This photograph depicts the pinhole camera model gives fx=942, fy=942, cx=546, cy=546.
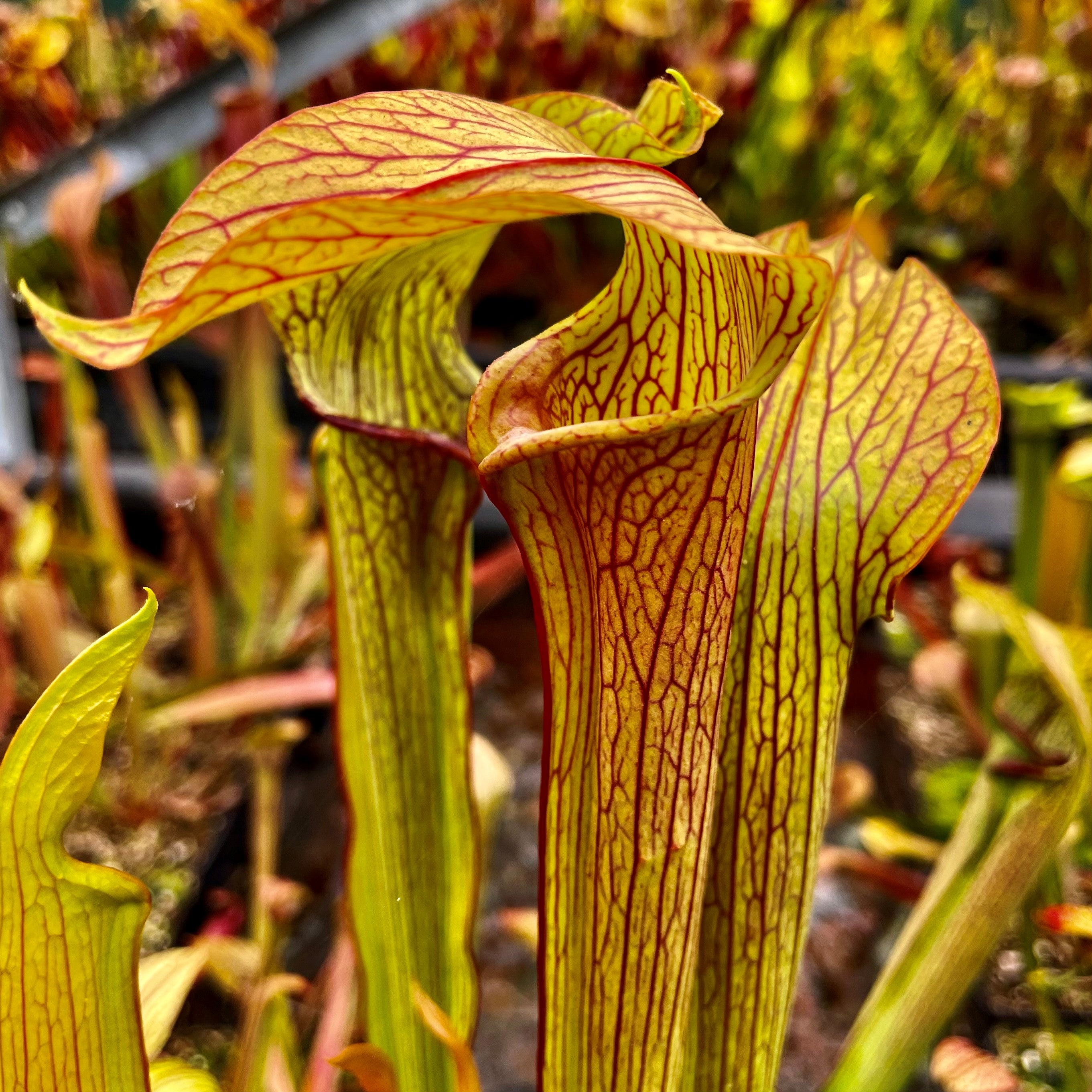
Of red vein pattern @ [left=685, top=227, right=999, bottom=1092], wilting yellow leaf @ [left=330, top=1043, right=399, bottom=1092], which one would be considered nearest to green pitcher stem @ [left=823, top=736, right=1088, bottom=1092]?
red vein pattern @ [left=685, top=227, right=999, bottom=1092]

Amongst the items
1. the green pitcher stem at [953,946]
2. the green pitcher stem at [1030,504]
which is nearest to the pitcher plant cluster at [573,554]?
the green pitcher stem at [953,946]

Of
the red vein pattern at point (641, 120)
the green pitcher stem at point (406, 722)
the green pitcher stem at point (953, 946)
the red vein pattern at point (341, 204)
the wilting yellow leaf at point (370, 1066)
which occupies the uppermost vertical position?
the red vein pattern at point (641, 120)

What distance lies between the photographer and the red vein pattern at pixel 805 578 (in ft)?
1.11

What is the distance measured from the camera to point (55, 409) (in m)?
1.11

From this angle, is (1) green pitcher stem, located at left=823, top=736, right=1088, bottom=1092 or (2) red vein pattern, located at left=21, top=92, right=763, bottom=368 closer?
(2) red vein pattern, located at left=21, top=92, right=763, bottom=368

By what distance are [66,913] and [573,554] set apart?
196mm

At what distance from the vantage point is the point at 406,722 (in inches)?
15.8

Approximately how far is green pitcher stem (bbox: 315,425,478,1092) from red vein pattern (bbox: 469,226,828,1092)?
83mm

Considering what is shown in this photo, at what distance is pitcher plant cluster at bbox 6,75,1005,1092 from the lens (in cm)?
23

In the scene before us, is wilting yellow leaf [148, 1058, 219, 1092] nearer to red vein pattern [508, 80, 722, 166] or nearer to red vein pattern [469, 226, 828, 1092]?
red vein pattern [469, 226, 828, 1092]

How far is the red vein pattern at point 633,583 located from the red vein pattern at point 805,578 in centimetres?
4

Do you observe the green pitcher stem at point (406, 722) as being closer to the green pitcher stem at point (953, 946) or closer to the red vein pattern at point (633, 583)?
the red vein pattern at point (633, 583)

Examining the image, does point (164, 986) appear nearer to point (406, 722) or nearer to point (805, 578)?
point (406, 722)

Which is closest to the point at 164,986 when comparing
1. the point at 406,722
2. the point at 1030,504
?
the point at 406,722
